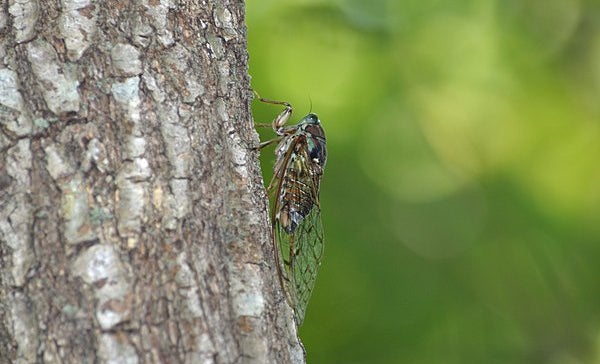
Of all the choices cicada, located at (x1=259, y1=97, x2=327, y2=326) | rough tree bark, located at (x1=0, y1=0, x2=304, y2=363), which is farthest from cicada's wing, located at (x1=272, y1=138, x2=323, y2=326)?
rough tree bark, located at (x1=0, y1=0, x2=304, y2=363)

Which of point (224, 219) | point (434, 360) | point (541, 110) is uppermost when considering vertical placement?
point (541, 110)

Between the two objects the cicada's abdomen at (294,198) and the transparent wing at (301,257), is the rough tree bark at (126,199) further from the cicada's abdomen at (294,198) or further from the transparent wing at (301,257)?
the cicada's abdomen at (294,198)

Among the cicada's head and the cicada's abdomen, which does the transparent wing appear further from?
the cicada's head

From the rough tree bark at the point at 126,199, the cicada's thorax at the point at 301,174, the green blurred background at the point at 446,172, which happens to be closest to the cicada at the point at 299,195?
the cicada's thorax at the point at 301,174

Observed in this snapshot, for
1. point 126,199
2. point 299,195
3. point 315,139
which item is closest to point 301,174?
point 299,195

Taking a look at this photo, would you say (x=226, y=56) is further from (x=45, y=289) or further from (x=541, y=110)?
Result: (x=541, y=110)

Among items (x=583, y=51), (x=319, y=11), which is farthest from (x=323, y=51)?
(x=583, y=51)
